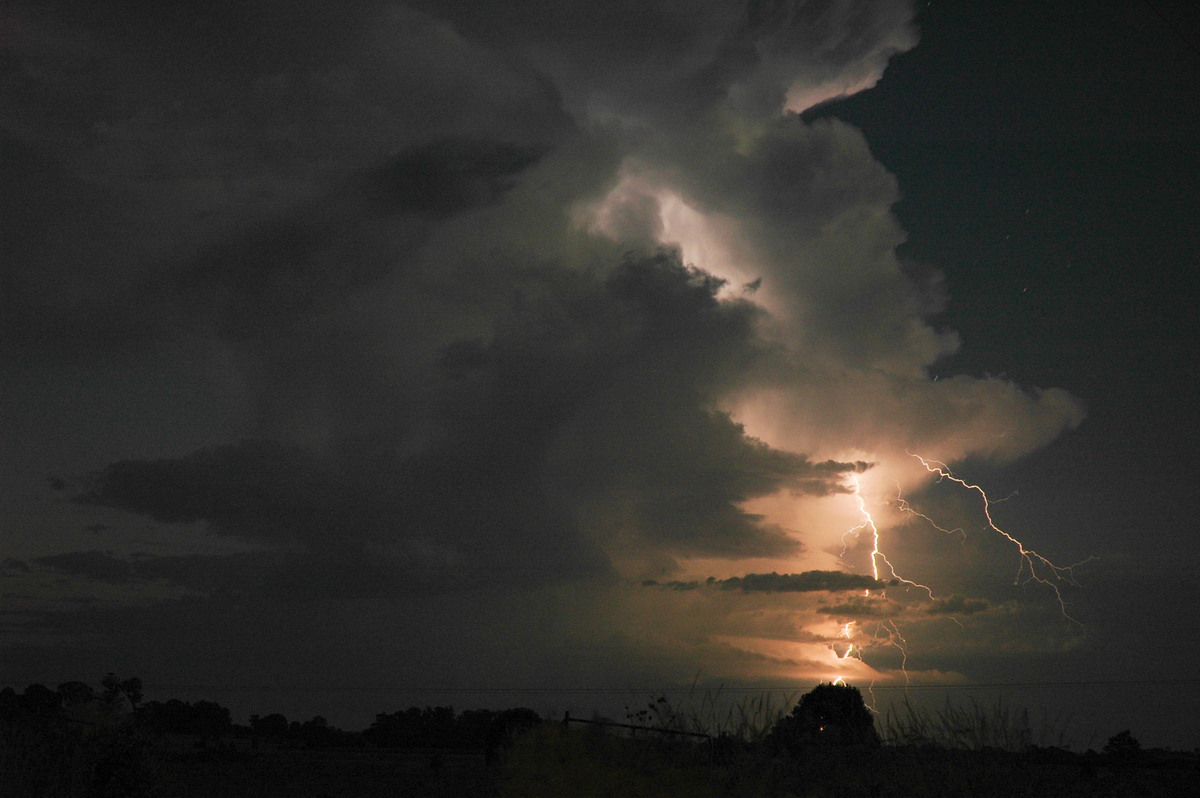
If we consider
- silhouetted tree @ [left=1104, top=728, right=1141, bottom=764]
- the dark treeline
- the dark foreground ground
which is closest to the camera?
the dark foreground ground

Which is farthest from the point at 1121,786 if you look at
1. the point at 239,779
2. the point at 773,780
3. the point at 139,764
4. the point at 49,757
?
the point at 239,779

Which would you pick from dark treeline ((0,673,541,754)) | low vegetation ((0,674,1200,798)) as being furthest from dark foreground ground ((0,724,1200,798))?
dark treeline ((0,673,541,754))

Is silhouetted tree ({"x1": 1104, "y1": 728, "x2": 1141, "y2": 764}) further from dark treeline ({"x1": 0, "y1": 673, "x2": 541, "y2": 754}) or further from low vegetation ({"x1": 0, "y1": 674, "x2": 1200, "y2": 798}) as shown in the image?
dark treeline ({"x1": 0, "y1": 673, "x2": 541, "y2": 754})

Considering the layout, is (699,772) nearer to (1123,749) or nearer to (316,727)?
(1123,749)

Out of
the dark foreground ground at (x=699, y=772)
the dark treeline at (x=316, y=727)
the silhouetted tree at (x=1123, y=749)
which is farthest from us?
Answer: the dark treeline at (x=316, y=727)

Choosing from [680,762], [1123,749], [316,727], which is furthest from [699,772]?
[316,727]

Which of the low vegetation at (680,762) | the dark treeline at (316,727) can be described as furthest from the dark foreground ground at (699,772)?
the dark treeline at (316,727)

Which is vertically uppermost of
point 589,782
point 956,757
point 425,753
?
point 956,757

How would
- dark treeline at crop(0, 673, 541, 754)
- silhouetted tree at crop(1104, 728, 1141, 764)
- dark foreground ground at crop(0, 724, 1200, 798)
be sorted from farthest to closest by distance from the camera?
1. dark treeline at crop(0, 673, 541, 754)
2. silhouetted tree at crop(1104, 728, 1141, 764)
3. dark foreground ground at crop(0, 724, 1200, 798)

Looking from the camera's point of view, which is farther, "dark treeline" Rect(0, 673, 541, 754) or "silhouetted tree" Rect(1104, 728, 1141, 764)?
"dark treeline" Rect(0, 673, 541, 754)

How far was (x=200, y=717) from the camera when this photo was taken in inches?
4286

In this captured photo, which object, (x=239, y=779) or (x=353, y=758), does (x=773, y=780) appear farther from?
(x=353, y=758)

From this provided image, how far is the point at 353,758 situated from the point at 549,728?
55.2 m

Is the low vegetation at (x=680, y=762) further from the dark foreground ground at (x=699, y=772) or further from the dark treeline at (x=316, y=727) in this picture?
the dark treeline at (x=316, y=727)
